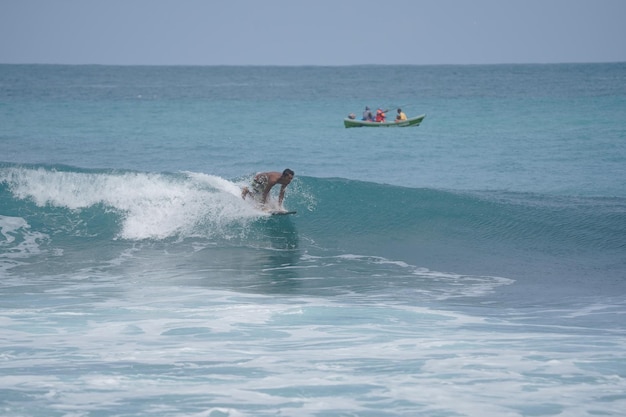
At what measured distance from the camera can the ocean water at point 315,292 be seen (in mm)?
8328

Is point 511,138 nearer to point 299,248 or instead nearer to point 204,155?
point 204,155

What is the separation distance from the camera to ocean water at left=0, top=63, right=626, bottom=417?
8.33 metres

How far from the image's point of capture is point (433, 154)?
35125mm

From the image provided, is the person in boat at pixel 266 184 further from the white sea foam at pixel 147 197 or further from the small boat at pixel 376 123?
the small boat at pixel 376 123

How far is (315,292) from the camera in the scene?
12984mm

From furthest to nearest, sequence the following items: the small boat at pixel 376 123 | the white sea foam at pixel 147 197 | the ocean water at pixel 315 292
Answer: the small boat at pixel 376 123 → the white sea foam at pixel 147 197 → the ocean water at pixel 315 292

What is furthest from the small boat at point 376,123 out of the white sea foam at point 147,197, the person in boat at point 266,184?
the person in boat at point 266,184

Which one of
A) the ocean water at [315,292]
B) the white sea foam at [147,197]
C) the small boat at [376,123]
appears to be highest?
the small boat at [376,123]

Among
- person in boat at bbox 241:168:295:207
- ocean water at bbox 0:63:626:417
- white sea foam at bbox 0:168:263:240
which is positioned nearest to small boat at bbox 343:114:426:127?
ocean water at bbox 0:63:626:417

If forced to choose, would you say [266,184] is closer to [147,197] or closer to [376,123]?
[147,197]

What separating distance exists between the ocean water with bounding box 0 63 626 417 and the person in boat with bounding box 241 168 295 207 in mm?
461

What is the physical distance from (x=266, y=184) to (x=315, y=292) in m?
4.35

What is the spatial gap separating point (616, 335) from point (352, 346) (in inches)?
124

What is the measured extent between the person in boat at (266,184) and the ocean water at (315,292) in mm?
461
